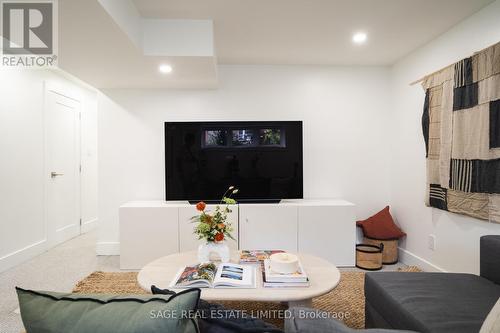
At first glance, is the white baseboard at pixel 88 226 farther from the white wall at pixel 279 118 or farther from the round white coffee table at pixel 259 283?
the round white coffee table at pixel 259 283

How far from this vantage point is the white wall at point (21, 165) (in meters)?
3.23

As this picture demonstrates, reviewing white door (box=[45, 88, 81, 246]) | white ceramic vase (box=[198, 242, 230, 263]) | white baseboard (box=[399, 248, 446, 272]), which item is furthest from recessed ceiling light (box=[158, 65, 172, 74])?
white baseboard (box=[399, 248, 446, 272])

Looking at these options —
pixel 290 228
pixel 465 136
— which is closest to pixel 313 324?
pixel 465 136

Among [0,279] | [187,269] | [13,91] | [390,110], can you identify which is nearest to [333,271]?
[187,269]

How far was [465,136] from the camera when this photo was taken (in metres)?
2.45

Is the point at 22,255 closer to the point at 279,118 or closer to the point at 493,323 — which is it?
the point at 279,118

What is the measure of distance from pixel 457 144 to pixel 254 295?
84.9 inches

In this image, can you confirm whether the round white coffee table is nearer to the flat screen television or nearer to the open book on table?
the open book on table

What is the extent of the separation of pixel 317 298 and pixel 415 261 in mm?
1424

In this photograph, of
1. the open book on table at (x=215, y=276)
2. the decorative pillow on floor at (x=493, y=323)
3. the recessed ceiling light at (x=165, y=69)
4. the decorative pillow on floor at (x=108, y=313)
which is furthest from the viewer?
the recessed ceiling light at (x=165, y=69)

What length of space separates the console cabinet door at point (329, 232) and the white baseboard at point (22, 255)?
123 inches

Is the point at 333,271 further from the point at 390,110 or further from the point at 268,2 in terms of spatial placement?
the point at 390,110

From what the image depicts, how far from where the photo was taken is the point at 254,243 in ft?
10.6

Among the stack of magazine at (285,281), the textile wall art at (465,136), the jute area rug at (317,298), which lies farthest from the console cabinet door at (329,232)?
the stack of magazine at (285,281)
